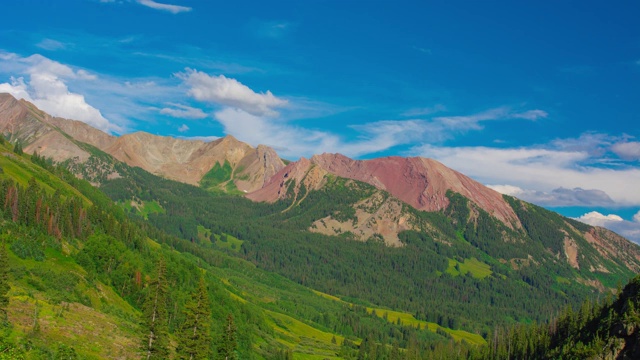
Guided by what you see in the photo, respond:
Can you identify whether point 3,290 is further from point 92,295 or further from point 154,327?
point 92,295

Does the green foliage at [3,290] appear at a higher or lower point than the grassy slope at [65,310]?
higher

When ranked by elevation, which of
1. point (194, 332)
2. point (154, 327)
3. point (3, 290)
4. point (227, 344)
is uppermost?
point (3, 290)

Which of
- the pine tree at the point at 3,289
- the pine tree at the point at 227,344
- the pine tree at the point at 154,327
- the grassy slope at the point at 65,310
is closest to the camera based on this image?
the pine tree at the point at 3,289

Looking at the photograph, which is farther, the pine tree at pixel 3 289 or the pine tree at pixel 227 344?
A: the pine tree at pixel 227 344

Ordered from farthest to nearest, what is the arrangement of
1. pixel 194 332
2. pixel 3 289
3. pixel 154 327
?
pixel 194 332 < pixel 154 327 < pixel 3 289

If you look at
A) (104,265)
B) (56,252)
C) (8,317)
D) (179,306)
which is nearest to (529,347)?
(179,306)

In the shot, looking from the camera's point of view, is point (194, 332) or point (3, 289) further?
point (194, 332)

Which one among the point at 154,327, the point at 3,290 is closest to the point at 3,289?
the point at 3,290

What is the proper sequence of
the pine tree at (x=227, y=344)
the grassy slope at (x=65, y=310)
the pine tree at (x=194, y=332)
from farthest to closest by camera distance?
1. the pine tree at (x=227, y=344)
2. the pine tree at (x=194, y=332)
3. the grassy slope at (x=65, y=310)

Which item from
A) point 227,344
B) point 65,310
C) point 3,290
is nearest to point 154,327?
point 227,344

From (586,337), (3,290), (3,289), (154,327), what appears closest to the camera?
(3,290)

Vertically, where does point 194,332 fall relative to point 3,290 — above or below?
below

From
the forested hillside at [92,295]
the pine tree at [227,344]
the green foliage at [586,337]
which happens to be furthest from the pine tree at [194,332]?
the green foliage at [586,337]

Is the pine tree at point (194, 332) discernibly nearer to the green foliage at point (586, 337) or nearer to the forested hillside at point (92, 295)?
the forested hillside at point (92, 295)
